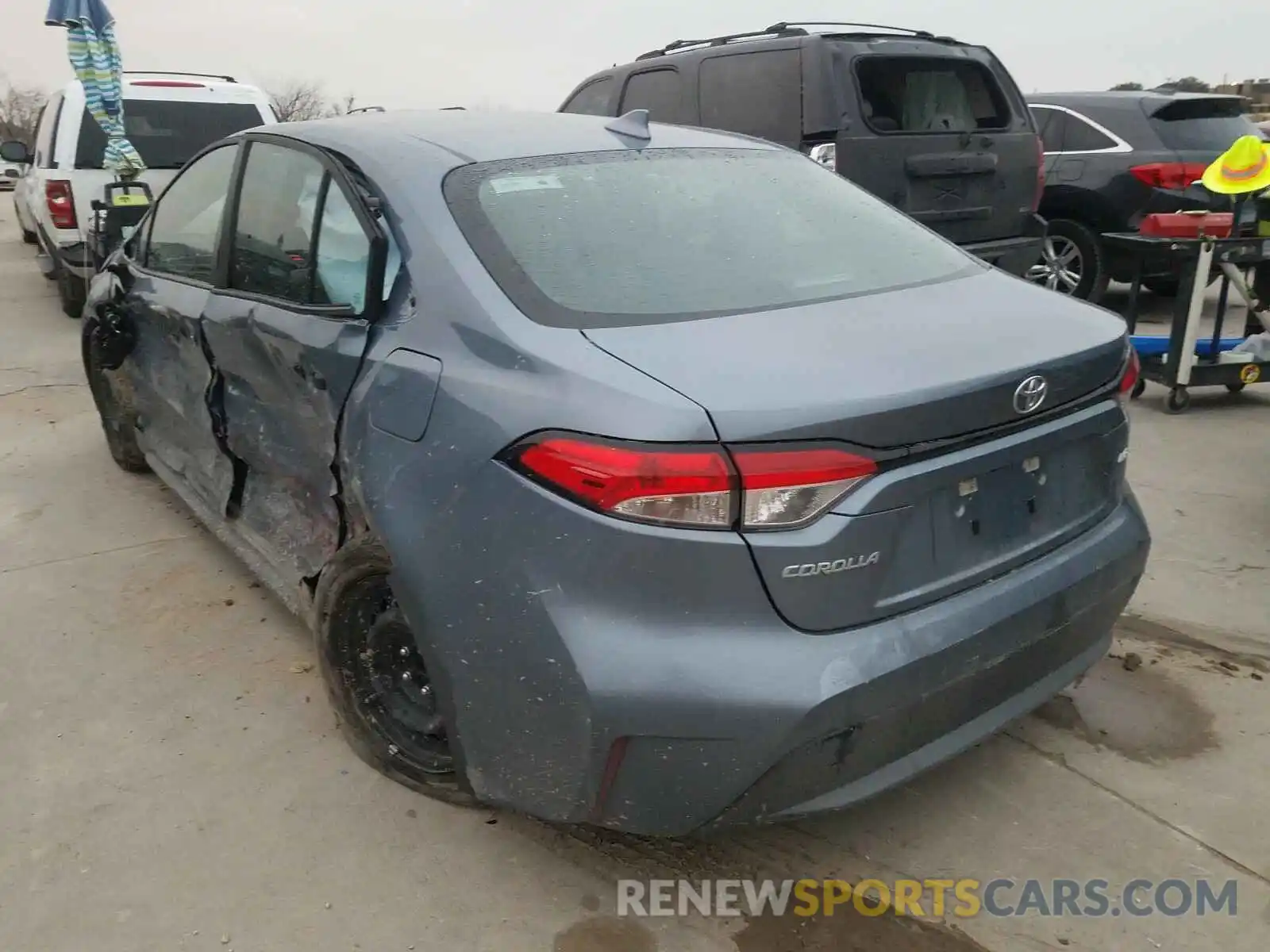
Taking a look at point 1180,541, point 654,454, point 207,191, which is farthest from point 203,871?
point 1180,541

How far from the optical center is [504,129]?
9.70ft

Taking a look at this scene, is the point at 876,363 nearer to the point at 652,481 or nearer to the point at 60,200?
the point at 652,481

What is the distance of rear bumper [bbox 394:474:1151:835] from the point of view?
1925 millimetres

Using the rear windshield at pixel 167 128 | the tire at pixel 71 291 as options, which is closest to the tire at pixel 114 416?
the rear windshield at pixel 167 128

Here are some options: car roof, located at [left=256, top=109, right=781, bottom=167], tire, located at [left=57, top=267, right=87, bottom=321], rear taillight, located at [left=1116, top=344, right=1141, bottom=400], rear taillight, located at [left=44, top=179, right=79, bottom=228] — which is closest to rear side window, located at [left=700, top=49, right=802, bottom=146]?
car roof, located at [left=256, top=109, right=781, bottom=167]

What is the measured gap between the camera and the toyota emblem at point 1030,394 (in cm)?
215

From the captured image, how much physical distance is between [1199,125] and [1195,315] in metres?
3.18

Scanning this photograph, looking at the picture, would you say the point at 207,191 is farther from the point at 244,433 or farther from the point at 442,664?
the point at 442,664

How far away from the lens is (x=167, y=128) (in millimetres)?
8812

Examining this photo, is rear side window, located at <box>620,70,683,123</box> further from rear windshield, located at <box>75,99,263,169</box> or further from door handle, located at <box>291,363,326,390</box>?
door handle, located at <box>291,363,326,390</box>

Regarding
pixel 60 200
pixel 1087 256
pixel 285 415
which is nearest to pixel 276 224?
pixel 285 415

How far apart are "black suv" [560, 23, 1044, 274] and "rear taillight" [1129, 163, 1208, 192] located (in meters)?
1.45

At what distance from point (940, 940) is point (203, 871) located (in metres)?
1.67

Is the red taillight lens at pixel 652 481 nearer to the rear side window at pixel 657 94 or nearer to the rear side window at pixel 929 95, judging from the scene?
the rear side window at pixel 929 95
